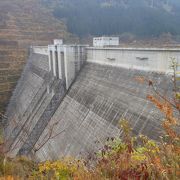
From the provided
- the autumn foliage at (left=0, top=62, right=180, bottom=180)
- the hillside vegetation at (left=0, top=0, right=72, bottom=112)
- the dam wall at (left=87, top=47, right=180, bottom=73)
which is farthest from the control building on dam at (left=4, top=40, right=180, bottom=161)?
the hillside vegetation at (left=0, top=0, right=72, bottom=112)

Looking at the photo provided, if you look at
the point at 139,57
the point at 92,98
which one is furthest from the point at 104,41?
the point at 139,57

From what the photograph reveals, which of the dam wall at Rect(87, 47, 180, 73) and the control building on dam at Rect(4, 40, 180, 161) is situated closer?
the dam wall at Rect(87, 47, 180, 73)

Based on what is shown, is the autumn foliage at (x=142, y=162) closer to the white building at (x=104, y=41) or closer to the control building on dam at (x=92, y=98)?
the control building on dam at (x=92, y=98)

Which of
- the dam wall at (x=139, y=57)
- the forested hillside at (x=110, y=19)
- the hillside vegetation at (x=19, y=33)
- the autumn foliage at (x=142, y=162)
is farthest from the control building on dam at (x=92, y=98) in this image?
the forested hillside at (x=110, y=19)

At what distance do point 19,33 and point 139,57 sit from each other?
3486 centimetres

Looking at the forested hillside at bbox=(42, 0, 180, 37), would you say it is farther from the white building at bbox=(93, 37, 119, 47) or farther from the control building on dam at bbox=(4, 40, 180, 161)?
the control building on dam at bbox=(4, 40, 180, 161)

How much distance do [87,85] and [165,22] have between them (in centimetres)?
5854

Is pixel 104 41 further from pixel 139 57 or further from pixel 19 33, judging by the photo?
pixel 19 33

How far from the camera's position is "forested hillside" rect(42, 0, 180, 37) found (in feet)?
188

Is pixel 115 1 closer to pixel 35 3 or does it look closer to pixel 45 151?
pixel 35 3

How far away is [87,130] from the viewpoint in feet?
38.3

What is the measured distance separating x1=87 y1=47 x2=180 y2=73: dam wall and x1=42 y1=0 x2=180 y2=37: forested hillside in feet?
131

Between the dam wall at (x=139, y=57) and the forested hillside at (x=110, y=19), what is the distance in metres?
39.8

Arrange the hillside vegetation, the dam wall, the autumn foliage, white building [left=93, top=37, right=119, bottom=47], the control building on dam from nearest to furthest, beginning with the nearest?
1. the autumn foliage
2. the dam wall
3. the control building on dam
4. white building [left=93, top=37, right=119, bottom=47]
5. the hillside vegetation
